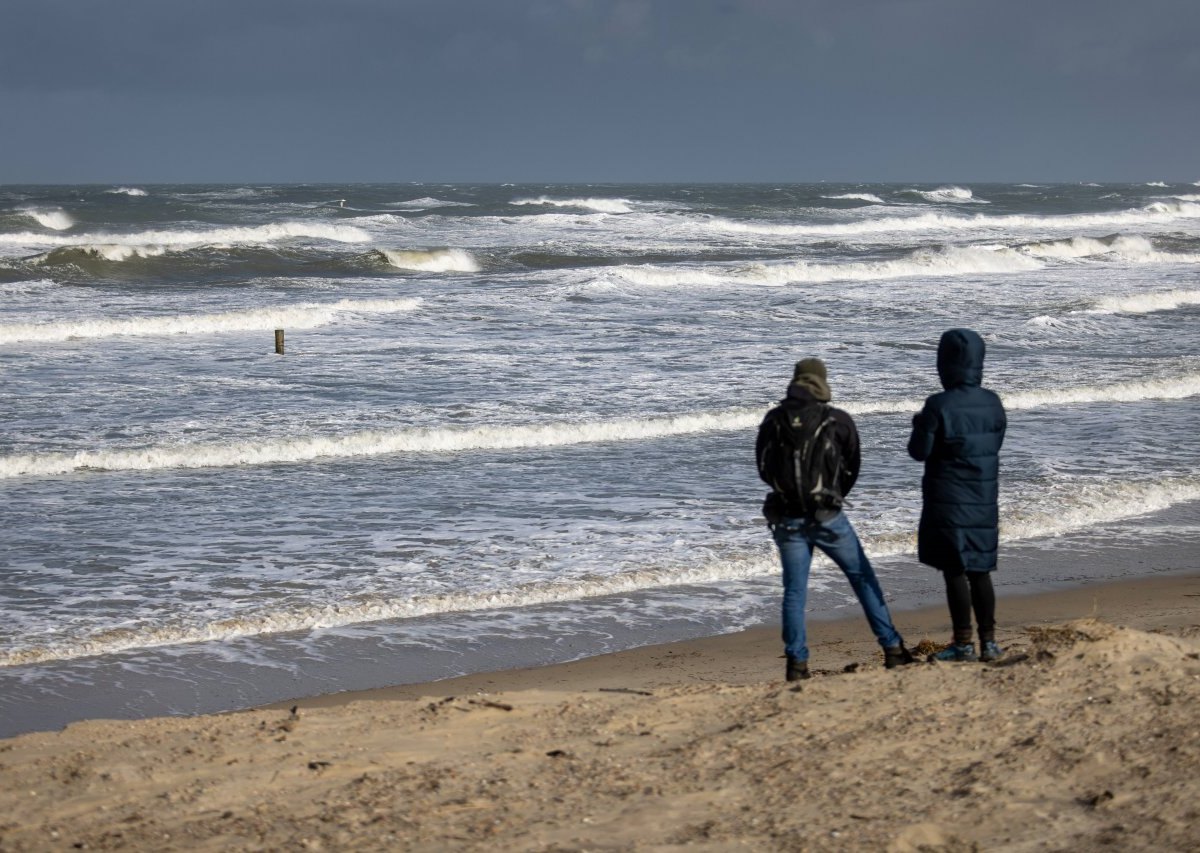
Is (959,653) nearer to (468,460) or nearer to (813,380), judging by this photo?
(813,380)

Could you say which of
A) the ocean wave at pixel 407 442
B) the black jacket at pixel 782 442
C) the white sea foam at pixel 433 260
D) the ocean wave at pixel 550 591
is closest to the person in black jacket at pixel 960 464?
the black jacket at pixel 782 442

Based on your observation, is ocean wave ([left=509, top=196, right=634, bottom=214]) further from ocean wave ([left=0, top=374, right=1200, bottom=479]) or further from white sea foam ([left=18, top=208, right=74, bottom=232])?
ocean wave ([left=0, top=374, right=1200, bottom=479])

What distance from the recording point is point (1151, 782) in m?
4.34

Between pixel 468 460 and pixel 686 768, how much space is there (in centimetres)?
821

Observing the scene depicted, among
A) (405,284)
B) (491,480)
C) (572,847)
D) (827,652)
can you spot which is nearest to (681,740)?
(572,847)

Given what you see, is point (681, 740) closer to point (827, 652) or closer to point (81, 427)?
point (827, 652)

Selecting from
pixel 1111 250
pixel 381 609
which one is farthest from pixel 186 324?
pixel 1111 250

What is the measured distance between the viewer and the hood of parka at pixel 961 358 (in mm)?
5805

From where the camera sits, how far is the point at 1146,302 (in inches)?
1068

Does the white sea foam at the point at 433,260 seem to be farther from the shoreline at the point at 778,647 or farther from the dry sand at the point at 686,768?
the dry sand at the point at 686,768

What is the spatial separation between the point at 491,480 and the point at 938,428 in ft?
21.1

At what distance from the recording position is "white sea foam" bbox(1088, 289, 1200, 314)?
26.1m

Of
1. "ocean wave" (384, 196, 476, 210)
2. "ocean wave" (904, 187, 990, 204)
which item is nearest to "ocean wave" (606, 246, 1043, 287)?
"ocean wave" (384, 196, 476, 210)

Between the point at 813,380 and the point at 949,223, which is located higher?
the point at 949,223
